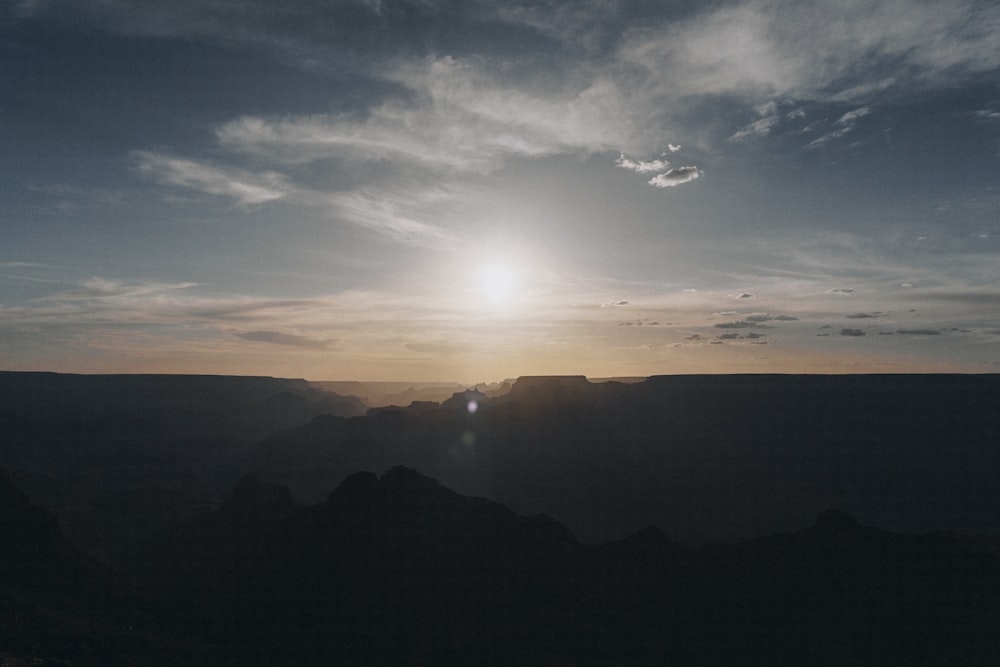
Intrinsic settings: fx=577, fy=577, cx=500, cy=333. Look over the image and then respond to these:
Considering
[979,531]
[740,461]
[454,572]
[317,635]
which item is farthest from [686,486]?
[317,635]

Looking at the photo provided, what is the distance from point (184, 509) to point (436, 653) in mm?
92027

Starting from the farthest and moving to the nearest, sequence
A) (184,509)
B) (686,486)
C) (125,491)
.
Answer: (686,486) → (125,491) → (184,509)

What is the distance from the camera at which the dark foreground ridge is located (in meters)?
56.7

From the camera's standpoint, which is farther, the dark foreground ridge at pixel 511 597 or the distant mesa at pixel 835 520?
the distant mesa at pixel 835 520

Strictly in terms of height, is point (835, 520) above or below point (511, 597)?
above

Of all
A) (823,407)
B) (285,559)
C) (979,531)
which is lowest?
(979,531)

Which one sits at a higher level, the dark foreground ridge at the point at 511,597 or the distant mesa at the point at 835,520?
the distant mesa at the point at 835,520

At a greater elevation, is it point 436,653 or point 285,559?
point 285,559

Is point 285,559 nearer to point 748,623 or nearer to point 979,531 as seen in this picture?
point 748,623

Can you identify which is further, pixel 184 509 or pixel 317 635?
pixel 184 509

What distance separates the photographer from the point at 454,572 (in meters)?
66.1

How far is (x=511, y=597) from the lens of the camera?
212ft

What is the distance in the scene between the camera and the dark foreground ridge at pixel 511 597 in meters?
56.7

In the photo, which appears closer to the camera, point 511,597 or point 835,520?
point 511,597
